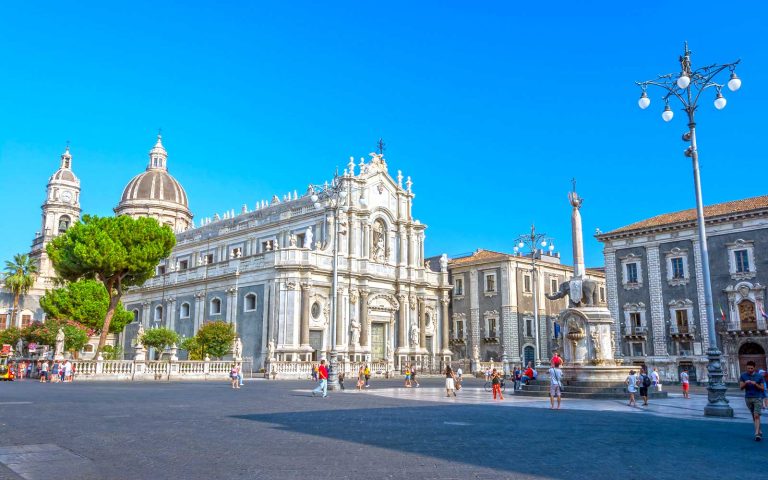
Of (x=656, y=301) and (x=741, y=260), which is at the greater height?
(x=741, y=260)

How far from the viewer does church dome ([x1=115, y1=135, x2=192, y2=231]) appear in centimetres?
7950

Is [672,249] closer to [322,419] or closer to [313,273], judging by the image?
[313,273]

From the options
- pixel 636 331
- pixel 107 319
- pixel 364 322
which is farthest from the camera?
pixel 364 322

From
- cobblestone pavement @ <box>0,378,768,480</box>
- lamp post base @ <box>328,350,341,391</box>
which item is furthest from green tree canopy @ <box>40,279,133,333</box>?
cobblestone pavement @ <box>0,378,768,480</box>

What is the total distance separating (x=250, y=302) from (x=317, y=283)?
19.2 feet

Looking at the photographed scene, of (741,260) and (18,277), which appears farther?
(18,277)

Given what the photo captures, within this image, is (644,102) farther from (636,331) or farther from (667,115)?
(636,331)

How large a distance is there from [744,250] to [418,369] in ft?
85.0

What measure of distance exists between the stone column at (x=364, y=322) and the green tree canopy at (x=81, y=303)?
18.9 metres

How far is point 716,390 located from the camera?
16234mm

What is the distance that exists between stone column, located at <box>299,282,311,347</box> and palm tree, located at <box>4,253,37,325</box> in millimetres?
34380

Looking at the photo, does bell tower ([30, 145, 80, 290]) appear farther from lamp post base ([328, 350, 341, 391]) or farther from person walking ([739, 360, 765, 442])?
person walking ([739, 360, 765, 442])

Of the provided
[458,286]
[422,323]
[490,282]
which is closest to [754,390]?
[422,323]

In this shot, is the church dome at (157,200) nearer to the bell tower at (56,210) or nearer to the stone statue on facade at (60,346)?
the bell tower at (56,210)
